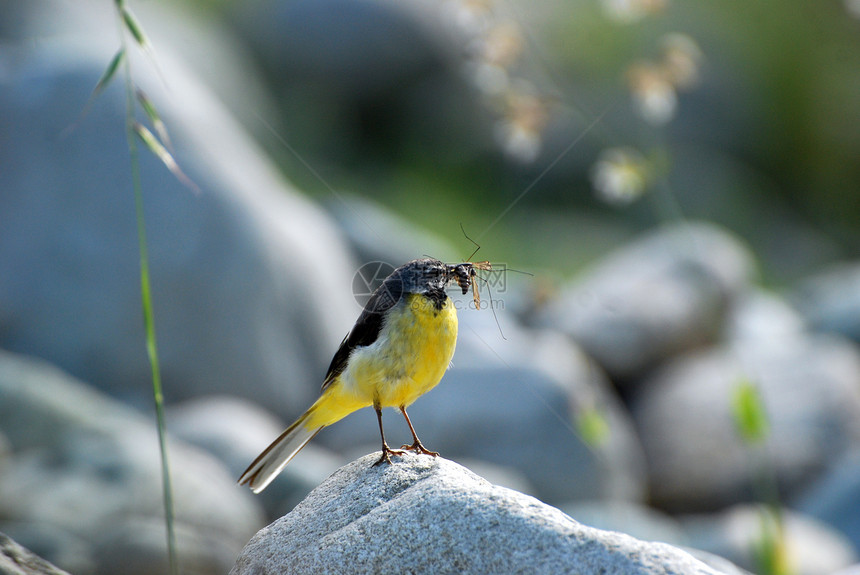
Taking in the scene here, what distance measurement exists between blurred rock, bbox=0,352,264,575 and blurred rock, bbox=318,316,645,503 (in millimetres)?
1963

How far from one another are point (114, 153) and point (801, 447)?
25.8 feet

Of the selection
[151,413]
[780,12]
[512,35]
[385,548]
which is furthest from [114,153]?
[780,12]

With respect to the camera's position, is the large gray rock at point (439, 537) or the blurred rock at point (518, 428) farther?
the blurred rock at point (518, 428)

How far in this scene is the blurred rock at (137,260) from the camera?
8.28 meters

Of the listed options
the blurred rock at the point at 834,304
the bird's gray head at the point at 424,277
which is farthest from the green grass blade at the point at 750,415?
the blurred rock at the point at 834,304

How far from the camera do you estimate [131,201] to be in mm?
8742

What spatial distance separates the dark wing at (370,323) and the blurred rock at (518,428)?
12.3 feet

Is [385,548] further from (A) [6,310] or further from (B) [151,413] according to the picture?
(A) [6,310]

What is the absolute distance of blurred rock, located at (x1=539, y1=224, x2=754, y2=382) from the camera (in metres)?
10.3

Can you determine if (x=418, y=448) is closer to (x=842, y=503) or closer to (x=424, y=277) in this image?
(x=424, y=277)

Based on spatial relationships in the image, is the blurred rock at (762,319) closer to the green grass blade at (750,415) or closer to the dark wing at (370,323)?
the green grass blade at (750,415)

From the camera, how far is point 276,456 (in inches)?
165

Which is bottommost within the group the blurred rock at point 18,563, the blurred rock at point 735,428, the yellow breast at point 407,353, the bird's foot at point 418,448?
the blurred rock at point 18,563

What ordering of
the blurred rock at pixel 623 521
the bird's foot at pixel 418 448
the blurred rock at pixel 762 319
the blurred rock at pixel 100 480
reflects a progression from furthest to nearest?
the blurred rock at pixel 762 319
the blurred rock at pixel 623 521
the blurred rock at pixel 100 480
the bird's foot at pixel 418 448
